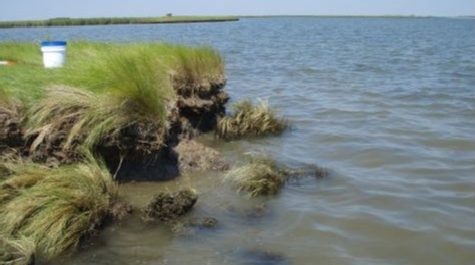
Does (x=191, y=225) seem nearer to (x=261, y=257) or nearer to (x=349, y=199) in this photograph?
(x=261, y=257)

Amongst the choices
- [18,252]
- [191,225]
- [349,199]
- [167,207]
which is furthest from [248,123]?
[18,252]

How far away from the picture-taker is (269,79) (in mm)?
19922

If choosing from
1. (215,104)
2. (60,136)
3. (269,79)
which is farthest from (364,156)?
(269,79)

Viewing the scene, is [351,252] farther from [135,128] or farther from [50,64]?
[50,64]

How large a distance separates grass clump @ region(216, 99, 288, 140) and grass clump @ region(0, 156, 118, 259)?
438cm

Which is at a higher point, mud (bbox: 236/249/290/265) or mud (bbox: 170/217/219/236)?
mud (bbox: 170/217/219/236)

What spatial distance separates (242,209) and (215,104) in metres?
4.53

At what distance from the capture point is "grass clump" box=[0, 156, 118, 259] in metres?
5.53

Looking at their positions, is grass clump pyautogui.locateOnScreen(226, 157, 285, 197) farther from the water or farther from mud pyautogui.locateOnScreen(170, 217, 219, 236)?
mud pyautogui.locateOnScreen(170, 217, 219, 236)

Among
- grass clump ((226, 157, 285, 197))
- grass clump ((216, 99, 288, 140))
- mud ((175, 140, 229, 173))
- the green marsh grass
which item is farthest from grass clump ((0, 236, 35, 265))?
grass clump ((216, 99, 288, 140))

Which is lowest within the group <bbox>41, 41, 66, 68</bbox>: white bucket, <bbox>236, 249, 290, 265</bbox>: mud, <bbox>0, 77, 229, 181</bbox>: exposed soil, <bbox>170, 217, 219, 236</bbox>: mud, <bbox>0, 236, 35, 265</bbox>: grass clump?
<bbox>236, 249, 290, 265</bbox>: mud

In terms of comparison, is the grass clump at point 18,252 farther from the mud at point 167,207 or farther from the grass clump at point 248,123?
the grass clump at point 248,123

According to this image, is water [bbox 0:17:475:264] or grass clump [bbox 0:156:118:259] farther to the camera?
water [bbox 0:17:475:264]

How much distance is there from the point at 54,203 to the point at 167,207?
137 cm
